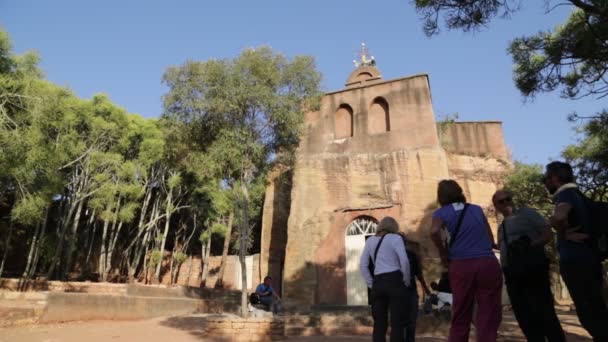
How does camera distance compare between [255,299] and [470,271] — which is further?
[255,299]

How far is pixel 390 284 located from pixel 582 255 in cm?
158

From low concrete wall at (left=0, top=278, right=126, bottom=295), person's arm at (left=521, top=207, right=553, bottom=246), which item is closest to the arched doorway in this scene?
low concrete wall at (left=0, top=278, right=126, bottom=295)

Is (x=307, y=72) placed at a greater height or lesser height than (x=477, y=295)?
greater

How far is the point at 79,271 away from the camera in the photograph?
A: 23.2 m

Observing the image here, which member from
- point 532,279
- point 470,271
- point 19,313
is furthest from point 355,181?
point 470,271

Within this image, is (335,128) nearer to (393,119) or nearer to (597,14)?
(393,119)

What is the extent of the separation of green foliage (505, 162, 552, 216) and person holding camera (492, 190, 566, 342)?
14701mm

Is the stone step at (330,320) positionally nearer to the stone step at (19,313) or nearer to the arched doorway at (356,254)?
the arched doorway at (356,254)

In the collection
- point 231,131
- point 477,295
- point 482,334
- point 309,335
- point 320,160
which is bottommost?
point 309,335

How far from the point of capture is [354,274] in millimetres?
14258

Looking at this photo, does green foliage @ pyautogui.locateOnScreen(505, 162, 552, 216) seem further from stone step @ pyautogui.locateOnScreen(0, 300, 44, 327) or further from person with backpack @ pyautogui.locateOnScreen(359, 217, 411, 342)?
stone step @ pyautogui.locateOnScreen(0, 300, 44, 327)

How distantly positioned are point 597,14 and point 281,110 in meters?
6.66

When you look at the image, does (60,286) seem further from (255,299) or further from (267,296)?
(267,296)

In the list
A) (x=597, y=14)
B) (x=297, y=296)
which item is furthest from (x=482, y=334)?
(x=297, y=296)
